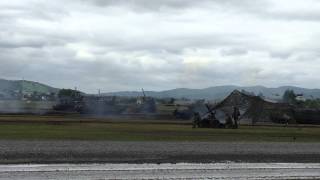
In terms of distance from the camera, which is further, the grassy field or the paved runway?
the grassy field

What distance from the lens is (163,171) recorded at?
14922mm

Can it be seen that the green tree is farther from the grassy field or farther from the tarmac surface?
the tarmac surface

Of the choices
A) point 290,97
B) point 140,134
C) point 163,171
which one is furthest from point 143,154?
point 290,97

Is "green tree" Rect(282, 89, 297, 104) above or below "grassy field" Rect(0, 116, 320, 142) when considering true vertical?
above

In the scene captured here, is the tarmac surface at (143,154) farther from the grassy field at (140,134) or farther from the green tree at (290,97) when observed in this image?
the green tree at (290,97)

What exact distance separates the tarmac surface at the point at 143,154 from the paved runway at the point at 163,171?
138 cm

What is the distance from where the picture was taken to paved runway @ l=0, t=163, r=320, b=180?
541 inches

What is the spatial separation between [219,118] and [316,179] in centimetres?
4096

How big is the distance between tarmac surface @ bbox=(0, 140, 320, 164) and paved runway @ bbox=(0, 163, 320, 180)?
1.38 metres

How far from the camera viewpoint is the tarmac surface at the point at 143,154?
18234 millimetres

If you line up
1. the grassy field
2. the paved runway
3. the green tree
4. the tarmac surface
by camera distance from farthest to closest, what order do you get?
1. the green tree
2. the grassy field
3. the tarmac surface
4. the paved runway

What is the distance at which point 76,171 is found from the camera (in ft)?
48.1

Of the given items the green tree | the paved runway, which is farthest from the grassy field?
the green tree

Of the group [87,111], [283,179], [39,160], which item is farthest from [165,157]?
[87,111]
